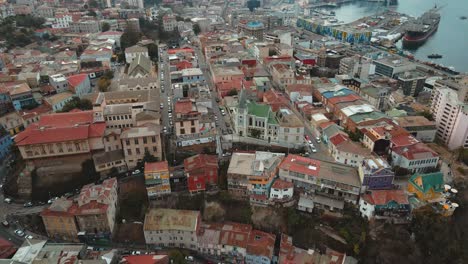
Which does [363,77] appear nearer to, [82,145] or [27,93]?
[82,145]

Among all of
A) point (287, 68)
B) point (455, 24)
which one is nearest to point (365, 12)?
point (455, 24)

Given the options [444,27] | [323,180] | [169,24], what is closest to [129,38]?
[169,24]

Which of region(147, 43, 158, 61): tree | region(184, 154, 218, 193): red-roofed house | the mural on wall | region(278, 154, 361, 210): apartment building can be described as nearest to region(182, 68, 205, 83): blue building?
region(184, 154, 218, 193): red-roofed house

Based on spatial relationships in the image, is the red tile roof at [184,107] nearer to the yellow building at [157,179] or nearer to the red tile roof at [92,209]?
the yellow building at [157,179]

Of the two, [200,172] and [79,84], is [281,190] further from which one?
[79,84]

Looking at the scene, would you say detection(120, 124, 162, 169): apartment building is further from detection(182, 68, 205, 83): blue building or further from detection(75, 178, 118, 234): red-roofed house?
detection(182, 68, 205, 83): blue building

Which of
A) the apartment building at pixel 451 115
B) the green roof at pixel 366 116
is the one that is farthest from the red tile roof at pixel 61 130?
the apartment building at pixel 451 115
